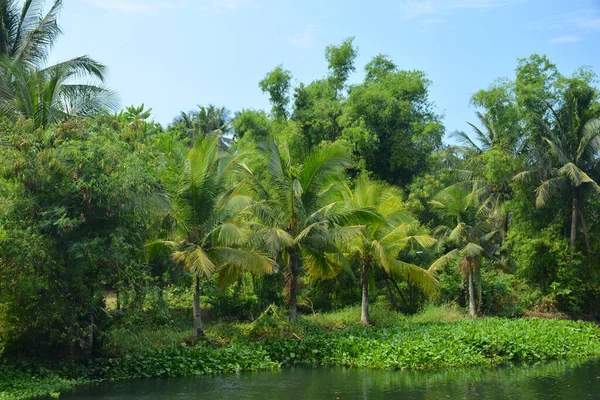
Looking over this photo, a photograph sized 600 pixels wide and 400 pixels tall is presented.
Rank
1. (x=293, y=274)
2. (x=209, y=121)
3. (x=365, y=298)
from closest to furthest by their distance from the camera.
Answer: (x=293, y=274) → (x=365, y=298) → (x=209, y=121)

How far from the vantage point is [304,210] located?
19562mm

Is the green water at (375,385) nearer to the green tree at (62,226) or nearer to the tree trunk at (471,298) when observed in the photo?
the green tree at (62,226)

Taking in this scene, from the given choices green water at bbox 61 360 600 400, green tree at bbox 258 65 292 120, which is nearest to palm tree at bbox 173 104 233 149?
green tree at bbox 258 65 292 120

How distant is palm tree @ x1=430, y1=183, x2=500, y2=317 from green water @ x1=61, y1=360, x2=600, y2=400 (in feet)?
24.8

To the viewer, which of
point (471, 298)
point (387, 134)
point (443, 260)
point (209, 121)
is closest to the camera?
point (443, 260)

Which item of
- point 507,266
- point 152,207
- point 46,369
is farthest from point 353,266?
point 46,369

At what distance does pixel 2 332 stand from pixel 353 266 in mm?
12985

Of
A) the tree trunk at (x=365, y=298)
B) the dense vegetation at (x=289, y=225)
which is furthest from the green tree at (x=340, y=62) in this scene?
the tree trunk at (x=365, y=298)

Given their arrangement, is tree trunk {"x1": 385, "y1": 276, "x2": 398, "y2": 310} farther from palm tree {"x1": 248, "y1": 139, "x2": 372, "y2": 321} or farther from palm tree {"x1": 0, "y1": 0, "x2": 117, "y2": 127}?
palm tree {"x1": 0, "y1": 0, "x2": 117, "y2": 127}

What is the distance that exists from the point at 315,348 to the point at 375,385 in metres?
4.17

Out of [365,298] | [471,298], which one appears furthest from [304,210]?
[471,298]

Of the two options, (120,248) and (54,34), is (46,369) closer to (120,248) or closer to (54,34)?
(120,248)

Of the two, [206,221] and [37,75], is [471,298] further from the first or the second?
[37,75]

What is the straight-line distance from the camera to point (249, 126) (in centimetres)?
3375
